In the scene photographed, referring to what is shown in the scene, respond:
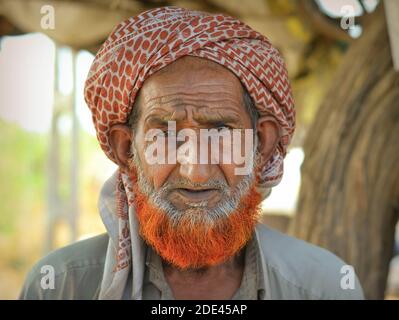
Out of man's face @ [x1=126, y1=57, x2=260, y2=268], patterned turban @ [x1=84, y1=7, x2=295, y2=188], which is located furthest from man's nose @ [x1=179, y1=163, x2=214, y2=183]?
patterned turban @ [x1=84, y1=7, x2=295, y2=188]

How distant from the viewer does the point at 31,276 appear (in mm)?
2586

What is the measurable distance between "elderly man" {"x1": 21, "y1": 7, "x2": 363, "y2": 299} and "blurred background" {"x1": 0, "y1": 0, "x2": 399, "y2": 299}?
71 centimetres

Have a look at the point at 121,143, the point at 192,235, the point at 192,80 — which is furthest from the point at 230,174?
the point at 121,143

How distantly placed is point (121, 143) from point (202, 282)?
2.05 ft

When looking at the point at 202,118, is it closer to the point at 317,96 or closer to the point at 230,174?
the point at 230,174

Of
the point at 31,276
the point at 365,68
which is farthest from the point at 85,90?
the point at 365,68

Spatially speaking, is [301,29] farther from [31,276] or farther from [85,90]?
[31,276]

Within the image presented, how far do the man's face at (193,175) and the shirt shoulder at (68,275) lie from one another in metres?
0.26

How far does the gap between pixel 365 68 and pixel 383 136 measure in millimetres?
392

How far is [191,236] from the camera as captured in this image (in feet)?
7.85

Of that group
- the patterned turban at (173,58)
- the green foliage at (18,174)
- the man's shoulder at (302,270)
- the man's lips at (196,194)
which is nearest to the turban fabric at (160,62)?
the patterned turban at (173,58)

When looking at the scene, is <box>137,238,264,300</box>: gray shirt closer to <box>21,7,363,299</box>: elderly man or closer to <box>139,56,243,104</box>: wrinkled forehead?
<box>21,7,363,299</box>: elderly man

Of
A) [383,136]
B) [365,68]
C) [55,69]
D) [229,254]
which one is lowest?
[229,254]
